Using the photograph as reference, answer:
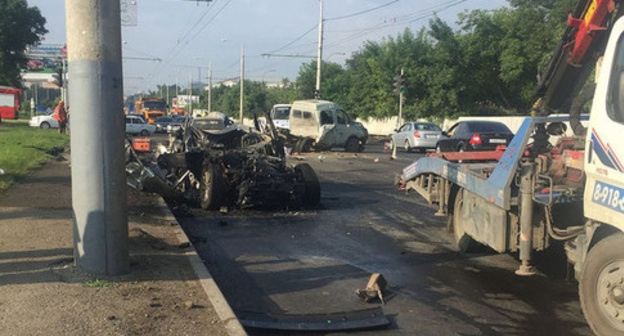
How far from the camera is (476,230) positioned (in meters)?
6.58

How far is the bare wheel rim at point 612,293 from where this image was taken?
4.13 metres

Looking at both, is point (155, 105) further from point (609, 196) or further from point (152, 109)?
point (609, 196)

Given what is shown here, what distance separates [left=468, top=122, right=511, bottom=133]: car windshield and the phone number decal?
45.5 feet

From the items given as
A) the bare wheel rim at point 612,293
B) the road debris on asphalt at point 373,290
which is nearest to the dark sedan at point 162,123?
the road debris on asphalt at point 373,290

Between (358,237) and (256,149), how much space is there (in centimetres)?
348

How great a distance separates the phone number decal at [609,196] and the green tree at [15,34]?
53190mm

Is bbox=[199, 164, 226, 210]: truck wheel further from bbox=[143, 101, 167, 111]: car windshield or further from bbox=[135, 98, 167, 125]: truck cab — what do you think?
bbox=[143, 101, 167, 111]: car windshield

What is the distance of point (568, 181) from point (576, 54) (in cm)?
232

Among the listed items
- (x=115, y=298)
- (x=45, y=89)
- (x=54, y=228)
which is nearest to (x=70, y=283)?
(x=115, y=298)

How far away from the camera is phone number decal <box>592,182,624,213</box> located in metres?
4.21

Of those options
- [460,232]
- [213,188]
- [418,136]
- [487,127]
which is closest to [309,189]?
[213,188]

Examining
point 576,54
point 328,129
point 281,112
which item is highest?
point 576,54

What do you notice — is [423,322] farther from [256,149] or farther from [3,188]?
[3,188]

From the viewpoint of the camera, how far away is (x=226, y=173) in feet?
34.2
